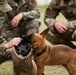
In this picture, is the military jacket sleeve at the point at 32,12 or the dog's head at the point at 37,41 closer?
the dog's head at the point at 37,41

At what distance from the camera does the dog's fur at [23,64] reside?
3.52 m

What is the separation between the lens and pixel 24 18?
4824 millimetres

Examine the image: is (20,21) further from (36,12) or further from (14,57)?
(14,57)

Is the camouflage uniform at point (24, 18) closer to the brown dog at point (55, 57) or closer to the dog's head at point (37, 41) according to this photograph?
the brown dog at point (55, 57)

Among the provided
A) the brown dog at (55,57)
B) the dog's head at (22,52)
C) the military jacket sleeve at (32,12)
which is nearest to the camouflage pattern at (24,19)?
the military jacket sleeve at (32,12)

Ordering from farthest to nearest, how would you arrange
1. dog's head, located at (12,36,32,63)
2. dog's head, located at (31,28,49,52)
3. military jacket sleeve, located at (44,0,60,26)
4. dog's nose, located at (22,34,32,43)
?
military jacket sleeve, located at (44,0,60,26)
dog's head, located at (31,28,49,52)
dog's nose, located at (22,34,32,43)
dog's head, located at (12,36,32,63)

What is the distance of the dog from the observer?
351cm

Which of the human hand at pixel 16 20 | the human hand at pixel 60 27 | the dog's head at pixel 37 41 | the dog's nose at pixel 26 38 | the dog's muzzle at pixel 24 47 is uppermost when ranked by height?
the dog's nose at pixel 26 38

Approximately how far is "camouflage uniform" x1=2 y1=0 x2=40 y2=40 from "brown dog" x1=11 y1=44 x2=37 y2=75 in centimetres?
115

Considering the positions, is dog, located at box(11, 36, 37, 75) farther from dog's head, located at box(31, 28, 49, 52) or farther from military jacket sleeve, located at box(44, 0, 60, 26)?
military jacket sleeve, located at box(44, 0, 60, 26)

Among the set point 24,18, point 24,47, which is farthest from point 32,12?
point 24,47

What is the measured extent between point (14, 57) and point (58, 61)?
0.70 metres

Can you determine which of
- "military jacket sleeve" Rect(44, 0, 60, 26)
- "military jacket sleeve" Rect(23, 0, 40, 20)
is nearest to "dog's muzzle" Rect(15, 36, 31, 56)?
"military jacket sleeve" Rect(23, 0, 40, 20)

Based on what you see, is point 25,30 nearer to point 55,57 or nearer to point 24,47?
point 55,57
